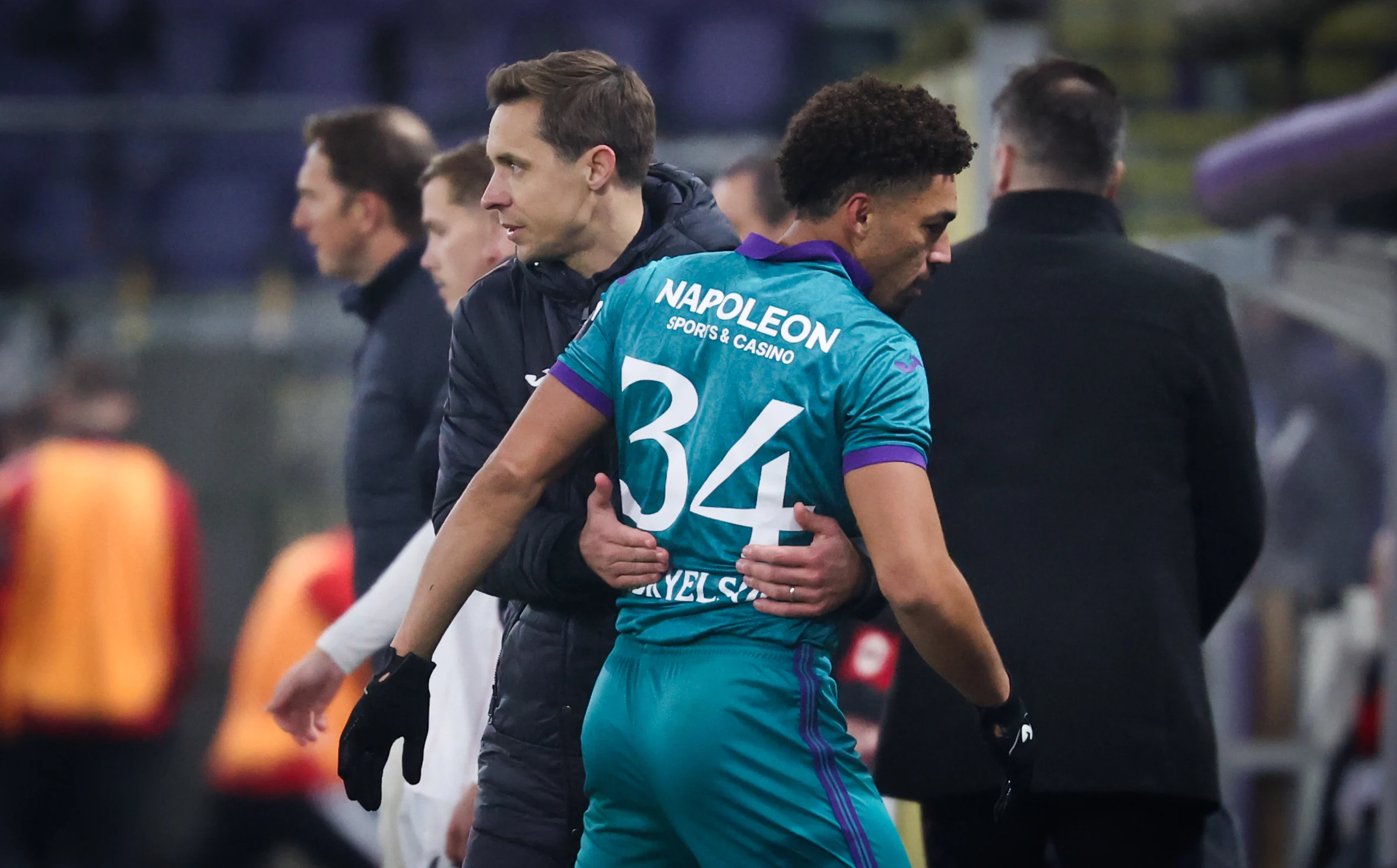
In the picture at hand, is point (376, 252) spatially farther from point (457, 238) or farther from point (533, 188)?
point (533, 188)

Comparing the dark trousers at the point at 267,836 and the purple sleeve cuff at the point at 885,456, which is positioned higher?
the purple sleeve cuff at the point at 885,456

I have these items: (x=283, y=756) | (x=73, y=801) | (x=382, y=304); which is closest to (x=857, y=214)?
(x=382, y=304)

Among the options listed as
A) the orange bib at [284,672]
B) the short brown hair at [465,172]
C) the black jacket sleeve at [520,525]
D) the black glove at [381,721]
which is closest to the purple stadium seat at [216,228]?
the orange bib at [284,672]

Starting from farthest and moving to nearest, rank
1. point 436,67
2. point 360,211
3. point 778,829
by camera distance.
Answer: point 436,67 → point 360,211 → point 778,829

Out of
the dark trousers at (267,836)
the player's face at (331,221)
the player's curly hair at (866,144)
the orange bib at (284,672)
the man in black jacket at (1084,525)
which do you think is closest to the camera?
the player's curly hair at (866,144)

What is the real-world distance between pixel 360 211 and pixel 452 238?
1.60 feet

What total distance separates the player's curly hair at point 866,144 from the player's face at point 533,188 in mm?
378

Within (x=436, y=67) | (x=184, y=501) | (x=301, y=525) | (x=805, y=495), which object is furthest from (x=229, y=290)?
(x=805, y=495)

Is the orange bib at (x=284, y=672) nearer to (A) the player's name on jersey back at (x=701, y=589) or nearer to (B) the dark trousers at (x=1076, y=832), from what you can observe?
(B) the dark trousers at (x=1076, y=832)

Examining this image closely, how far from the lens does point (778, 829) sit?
6.43ft

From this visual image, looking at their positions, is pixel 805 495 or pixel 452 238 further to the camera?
pixel 452 238

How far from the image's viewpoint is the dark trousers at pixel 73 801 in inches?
228

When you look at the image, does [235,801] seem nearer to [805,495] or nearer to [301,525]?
[301,525]

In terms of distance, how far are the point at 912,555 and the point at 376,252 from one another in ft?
7.16
